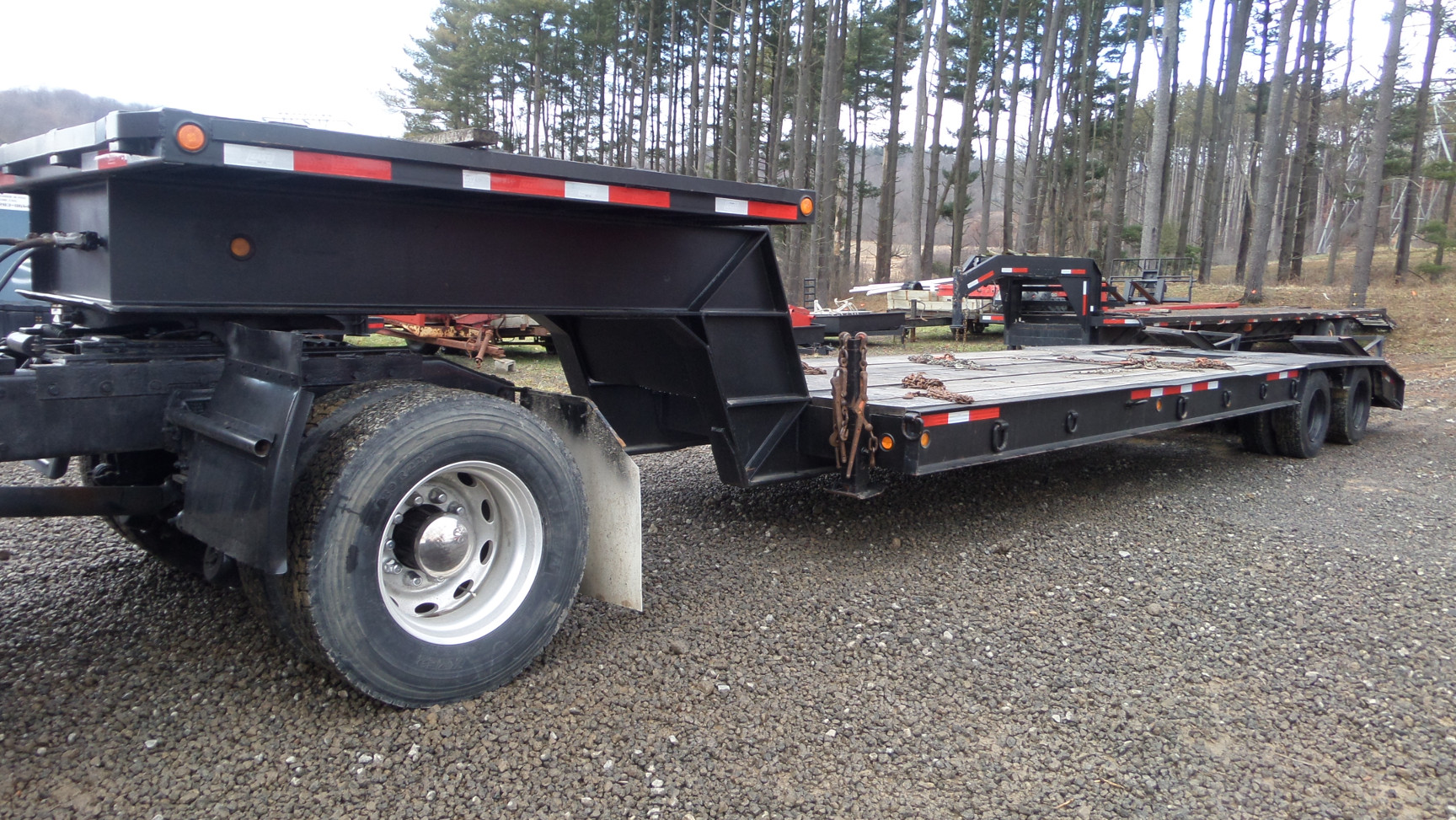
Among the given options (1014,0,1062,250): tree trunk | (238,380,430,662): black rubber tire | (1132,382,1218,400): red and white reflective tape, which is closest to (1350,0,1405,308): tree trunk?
(1014,0,1062,250): tree trunk

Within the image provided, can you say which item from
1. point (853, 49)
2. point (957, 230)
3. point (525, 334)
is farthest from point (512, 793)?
point (853, 49)

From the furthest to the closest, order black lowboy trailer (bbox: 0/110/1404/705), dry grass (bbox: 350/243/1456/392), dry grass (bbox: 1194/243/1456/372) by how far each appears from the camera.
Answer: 1. dry grass (bbox: 1194/243/1456/372)
2. dry grass (bbox: 350/243/1456/392)
3. black lowboy trailer (bbox: 0/110/1404/705)

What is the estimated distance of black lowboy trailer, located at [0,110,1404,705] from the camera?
2.79m

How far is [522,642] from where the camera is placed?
3238mm

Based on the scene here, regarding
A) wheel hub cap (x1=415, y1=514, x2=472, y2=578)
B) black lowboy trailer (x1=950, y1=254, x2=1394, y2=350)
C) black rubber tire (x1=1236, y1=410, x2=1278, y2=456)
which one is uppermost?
black lowboy trailer (x1=950, y1=254, x2=1394, y2=350)

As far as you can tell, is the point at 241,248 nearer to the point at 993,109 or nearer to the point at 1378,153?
the point at 1378,153

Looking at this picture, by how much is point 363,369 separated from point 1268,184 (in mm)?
24609

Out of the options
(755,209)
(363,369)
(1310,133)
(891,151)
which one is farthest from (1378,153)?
(363,369)

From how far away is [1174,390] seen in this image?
6082 mm

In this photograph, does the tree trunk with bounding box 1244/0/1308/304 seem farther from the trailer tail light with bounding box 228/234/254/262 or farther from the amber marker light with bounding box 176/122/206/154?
the amber marker light with bounding box 176/122/206/154

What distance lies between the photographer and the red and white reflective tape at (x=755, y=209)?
389 centimetres

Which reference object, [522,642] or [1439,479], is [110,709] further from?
[1439,479]

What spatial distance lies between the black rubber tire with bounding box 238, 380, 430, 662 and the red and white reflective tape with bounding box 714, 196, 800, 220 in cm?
144

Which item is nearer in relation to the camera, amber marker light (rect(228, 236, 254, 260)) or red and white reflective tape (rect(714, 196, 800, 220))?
amber marker light (rect(228, 236, 254, 260))
